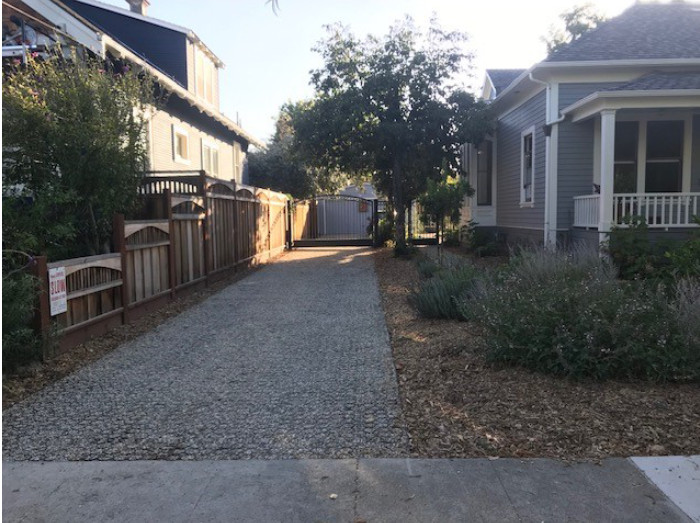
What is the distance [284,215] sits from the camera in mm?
22688

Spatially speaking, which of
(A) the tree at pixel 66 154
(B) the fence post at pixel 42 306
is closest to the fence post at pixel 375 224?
(A) the tree at pixel 66 154

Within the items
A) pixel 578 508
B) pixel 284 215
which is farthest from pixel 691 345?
pixel 284 215

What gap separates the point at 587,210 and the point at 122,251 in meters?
9.42

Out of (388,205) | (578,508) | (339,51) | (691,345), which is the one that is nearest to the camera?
(578,508)

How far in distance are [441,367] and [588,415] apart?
165 centimetres

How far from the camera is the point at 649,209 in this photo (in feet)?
41.1

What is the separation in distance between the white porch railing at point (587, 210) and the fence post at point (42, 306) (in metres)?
10.1

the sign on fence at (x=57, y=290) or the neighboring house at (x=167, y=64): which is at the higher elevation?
the neighboring house at (x=167, y=64)

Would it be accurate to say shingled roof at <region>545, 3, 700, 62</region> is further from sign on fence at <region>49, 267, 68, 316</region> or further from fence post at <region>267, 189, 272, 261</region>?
sign on fence at <region>49, 267, 68, 316</region>

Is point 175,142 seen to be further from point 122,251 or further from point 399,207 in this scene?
point 122,251

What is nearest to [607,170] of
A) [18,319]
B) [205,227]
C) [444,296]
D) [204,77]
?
[444,296]

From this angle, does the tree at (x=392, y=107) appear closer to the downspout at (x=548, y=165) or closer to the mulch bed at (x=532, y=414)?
the downspout at (x=548, y=165)

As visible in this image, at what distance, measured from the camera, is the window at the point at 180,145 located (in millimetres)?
15547

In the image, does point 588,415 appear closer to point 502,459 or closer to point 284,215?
point 502,459
